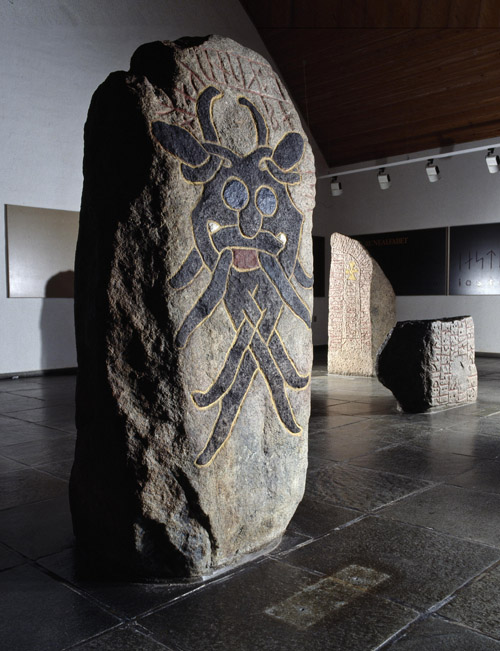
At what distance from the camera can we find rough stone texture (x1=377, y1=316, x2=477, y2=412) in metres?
5.58

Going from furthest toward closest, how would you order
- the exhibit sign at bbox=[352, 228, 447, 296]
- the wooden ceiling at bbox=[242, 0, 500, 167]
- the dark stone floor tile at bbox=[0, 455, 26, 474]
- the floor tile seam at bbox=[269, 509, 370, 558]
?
the exhibit sign at bbox=[352, 228, 447, 296] → the wooden ceiling at bbox=[242, 0, 500, 167] → the dark stone floor tile at bbox=[0, 455, 26, 474] → the floor tile seam at bbox=[269, 509, 370, 558]

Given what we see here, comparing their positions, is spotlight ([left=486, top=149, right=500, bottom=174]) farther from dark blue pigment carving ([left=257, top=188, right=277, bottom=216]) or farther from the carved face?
dark blue pigment carving ([left=257, top=188, right=277, bottom=216])

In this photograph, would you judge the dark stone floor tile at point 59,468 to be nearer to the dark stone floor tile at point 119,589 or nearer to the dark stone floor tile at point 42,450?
the dark stone floor tile at point 42,450

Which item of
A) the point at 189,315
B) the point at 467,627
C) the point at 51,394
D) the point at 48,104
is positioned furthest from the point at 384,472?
the point at 48,104

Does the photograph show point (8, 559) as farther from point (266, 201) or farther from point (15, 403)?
point (15, 403)

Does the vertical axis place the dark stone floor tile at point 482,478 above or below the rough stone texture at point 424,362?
below

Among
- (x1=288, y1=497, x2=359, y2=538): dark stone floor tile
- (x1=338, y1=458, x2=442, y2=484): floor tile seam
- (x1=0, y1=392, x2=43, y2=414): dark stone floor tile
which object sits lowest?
(x1=288, y1=497, x2=359, y2=538): dark stone floor tile

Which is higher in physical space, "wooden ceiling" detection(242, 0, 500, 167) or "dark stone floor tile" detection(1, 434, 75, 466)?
"wooden ceiling" detection(242, 0, 500, 167)

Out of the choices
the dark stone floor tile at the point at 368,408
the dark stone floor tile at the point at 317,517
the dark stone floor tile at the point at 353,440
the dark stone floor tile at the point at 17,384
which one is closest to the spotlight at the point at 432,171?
the dark stone floor tile at the point at 368,408

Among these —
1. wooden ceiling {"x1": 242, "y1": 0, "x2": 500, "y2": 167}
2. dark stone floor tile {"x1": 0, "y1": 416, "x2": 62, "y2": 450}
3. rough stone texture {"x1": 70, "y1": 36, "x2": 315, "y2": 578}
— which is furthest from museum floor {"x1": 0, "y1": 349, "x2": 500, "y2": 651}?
wooden ceiling {"x1": 242, "y1": 0, "x2": 500, "y2": 167}

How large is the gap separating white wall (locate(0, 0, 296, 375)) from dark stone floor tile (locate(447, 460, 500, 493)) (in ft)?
20.3

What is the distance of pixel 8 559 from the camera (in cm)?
260

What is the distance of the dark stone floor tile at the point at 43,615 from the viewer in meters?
1.96

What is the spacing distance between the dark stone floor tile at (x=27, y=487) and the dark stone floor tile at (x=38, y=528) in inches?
3.8
